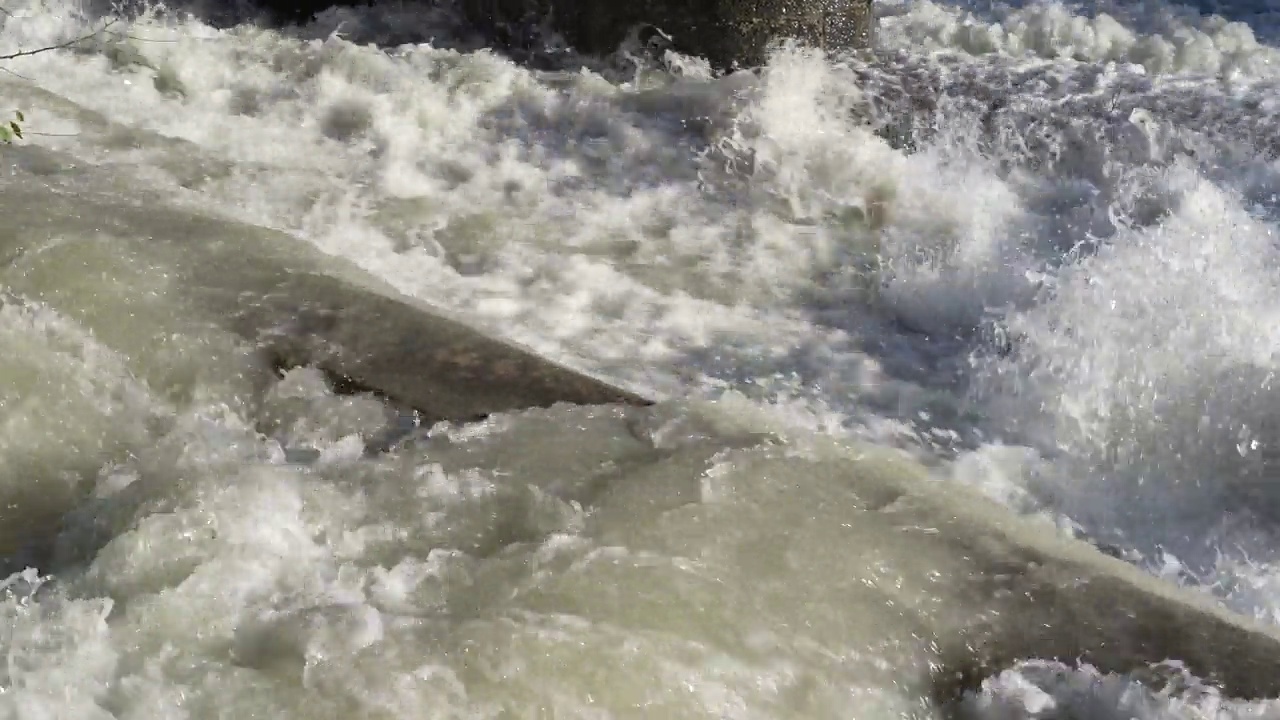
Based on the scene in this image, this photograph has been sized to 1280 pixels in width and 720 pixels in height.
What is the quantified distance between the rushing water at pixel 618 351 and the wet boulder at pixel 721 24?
17cm

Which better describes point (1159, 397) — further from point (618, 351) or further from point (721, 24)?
point (721, 24)

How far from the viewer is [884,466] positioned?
3.30 metres

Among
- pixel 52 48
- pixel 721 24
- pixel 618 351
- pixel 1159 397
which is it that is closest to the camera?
pixel 1159 397

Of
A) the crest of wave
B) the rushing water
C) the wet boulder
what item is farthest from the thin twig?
the crest of wave

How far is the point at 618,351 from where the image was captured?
164 inches

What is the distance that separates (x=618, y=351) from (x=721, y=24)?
3340mm

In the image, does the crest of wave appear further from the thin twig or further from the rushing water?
the thin twig

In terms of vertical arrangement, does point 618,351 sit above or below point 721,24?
below

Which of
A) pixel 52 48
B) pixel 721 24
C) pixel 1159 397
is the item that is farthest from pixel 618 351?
pixel 721 24

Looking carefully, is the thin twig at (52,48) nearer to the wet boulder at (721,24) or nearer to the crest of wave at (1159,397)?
the wet boulder at (721,24)

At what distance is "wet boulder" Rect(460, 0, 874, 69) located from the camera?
6.80 meters

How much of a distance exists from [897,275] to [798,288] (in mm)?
428

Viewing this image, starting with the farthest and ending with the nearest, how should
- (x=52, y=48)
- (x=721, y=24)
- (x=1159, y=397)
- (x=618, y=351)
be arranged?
(x=721, y=24), (x=52, y=48), (x=618, y=351), (x=1159, y=397)

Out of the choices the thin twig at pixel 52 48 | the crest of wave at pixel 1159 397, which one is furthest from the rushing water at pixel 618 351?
the thin twig at pixel 52 48
